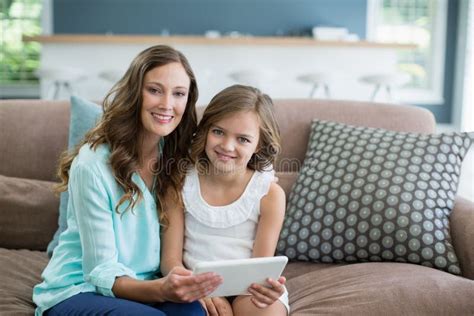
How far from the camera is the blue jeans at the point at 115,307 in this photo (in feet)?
4.87

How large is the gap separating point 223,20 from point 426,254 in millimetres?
6678

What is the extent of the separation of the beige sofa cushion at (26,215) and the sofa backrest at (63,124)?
5.8 inches

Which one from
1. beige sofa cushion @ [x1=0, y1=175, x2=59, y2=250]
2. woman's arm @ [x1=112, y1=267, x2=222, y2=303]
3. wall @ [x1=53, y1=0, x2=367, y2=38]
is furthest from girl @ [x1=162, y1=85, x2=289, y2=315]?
wall @ [x1=53, y1=0, x2=367, y2=38]

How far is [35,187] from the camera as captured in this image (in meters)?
2.26

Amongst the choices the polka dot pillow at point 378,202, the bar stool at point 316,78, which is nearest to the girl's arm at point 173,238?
the polka dot pillow at point 378,202

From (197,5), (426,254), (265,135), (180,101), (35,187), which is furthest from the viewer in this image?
(197,5)

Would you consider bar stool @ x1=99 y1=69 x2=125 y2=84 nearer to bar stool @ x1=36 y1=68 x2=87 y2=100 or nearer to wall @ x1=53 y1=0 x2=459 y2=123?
bar stool @ x1=36 y1=68 x2=87 y2=100

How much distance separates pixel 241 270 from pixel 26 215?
108 cm

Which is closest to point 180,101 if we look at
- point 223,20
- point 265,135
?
point 265,135

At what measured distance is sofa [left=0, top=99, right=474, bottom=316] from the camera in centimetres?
175

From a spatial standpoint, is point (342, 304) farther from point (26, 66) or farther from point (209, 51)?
point (26, 66)

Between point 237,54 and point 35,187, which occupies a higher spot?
point 237,54

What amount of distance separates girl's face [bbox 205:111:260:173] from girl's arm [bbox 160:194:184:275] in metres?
0.18

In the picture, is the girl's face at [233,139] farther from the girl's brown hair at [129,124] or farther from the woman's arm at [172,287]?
the woman's arm at [172,287]
